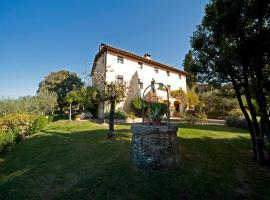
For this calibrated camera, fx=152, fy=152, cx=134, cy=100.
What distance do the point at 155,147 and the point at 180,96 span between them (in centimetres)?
2180

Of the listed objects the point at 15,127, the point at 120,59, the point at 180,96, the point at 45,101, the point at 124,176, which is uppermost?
the point at 120,59

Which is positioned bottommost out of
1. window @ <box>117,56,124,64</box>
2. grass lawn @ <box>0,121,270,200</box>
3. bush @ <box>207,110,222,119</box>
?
grass lawn @ <box>0,121,270,200</box>

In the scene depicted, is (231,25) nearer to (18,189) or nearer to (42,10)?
(18,189)

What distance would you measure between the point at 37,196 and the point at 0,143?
5707mm

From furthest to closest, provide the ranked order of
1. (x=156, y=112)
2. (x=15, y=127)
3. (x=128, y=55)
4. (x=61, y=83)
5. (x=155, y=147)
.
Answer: (x=61, y=83)
(x=128, y=55)
(x=15, y=127)
(x=156, y=112)
(x=155, y=147)

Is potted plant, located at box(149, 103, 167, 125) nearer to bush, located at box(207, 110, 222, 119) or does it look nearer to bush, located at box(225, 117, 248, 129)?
bush, located at box(225, 117, 248, 129)

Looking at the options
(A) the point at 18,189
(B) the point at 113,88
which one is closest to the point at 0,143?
(A) the point at 18,189

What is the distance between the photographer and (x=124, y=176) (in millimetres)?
4789

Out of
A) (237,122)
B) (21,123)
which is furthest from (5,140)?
(237,122)

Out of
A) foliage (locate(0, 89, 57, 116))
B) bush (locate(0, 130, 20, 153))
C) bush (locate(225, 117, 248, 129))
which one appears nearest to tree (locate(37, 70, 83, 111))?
foliage (locate(0, 89, 57, 116))

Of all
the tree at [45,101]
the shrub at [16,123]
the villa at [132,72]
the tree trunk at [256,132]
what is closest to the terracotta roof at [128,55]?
the villa at [132,72]

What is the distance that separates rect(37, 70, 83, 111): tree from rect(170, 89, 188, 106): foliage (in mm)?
21621

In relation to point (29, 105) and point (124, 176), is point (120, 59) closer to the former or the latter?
point (29, 105)

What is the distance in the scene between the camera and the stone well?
17.0ft
